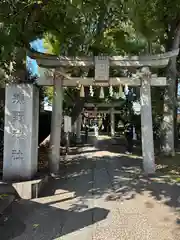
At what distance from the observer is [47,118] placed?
1838 cm

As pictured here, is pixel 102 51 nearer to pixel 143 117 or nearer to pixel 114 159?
pixel 143 117

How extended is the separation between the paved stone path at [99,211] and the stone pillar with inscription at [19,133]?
2.98 ft

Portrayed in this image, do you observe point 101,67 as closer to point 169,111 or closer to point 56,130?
point 56,130

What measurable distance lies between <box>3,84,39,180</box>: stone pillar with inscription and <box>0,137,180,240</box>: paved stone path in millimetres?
909

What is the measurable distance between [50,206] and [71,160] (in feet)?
22.7

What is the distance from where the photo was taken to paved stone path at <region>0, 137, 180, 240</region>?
4.95 metres

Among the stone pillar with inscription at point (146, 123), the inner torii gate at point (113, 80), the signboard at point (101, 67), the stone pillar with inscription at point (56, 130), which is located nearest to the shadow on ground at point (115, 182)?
the stone pillar with inscription at point (56, 130)

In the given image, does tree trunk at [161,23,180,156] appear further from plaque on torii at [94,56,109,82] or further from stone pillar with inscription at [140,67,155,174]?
plaque on torii at [94,56,109,82]

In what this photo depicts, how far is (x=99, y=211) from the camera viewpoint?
6164 mm

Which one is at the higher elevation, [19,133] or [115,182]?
[19,133]

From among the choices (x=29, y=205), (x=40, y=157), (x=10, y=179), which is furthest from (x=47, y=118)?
(x=29, y=205)

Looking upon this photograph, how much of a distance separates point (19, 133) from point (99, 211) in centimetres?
320

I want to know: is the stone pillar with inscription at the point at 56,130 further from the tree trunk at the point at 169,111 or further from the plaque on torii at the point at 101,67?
the tree trunk at the point at 169,111

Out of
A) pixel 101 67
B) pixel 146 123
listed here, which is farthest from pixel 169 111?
pixel 101 67
